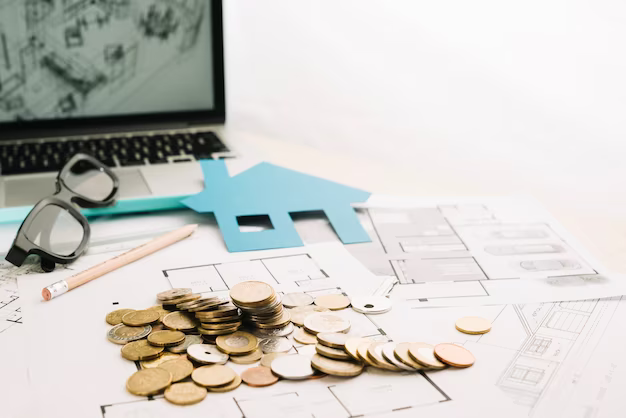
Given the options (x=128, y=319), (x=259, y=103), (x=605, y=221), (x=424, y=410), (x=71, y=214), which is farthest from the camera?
(x=259, y=103)

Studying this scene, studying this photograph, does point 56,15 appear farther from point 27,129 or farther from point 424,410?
point 424,410

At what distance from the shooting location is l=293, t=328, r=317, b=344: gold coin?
2.30 ft

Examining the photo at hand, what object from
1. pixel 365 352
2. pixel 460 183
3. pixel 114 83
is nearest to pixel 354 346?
pixel 365 352

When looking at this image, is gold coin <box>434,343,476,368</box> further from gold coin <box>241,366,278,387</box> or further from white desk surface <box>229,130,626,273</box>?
white desk surface <box>229,130,626,273</box>

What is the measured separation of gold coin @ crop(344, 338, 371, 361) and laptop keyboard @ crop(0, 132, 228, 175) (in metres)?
0.58

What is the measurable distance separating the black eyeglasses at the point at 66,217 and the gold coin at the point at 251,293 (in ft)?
0.79

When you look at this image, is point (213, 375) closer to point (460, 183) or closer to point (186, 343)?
point (186, 343)

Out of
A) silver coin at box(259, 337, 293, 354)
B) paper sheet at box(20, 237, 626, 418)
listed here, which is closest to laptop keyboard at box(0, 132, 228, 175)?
paper sheet at box(20, 237, 626, 418)

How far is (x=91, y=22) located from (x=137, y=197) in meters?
0.43

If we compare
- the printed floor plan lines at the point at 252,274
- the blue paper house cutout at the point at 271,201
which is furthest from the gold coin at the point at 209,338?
the blue paper house cutout at the point at 271,201

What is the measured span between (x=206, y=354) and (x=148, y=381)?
66 millimetres

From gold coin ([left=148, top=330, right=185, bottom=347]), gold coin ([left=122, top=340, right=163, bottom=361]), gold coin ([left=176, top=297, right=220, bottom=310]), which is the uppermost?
gold coin ([left=176, top=297, right=220, bottom=310])

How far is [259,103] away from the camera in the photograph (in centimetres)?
141

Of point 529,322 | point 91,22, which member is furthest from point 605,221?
point 91,22
